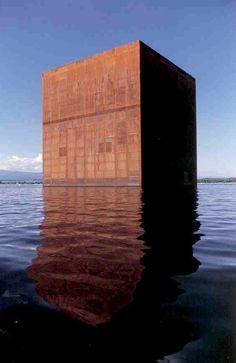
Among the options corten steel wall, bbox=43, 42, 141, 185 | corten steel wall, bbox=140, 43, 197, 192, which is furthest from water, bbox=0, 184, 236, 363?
corten steel wall, bbox=140, 43, 197, 192

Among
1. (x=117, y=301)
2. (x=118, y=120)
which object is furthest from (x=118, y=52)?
(x=117, y=301)

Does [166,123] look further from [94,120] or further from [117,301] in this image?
[117,301]

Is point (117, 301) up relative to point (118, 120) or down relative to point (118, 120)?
down

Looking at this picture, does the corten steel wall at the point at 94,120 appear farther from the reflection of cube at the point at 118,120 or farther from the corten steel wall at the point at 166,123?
the corten steel wall at the point at 166,123

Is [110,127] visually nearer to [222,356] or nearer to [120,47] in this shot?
[120,47]

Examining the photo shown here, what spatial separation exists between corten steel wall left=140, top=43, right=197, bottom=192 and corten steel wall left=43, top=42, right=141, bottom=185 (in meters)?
1.01

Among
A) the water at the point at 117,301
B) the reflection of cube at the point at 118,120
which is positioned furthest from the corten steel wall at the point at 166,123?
the water at the point at 117,301

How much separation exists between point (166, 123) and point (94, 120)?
6.98m

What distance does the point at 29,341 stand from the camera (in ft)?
5.75

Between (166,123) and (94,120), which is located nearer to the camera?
(94,120)

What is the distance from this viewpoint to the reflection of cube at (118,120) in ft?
79.0

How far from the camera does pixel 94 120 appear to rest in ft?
87.2

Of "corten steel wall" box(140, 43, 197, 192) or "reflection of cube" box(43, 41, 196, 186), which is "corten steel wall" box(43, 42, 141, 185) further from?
"corten steel wall" box(140, 43, 197, 192)

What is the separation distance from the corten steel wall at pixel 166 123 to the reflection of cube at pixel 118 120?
0.09 meters
